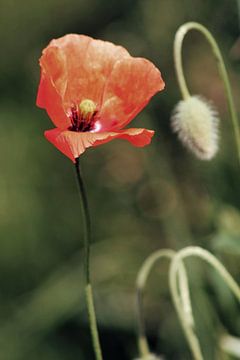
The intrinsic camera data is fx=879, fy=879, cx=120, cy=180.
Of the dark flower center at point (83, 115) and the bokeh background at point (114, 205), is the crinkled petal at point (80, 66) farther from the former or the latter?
the bokeh background at point (114, 205)

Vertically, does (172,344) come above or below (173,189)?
below

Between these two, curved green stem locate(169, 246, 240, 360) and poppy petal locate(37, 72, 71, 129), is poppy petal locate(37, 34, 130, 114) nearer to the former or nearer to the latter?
poppy petal locate(37, 72, 71, 129)

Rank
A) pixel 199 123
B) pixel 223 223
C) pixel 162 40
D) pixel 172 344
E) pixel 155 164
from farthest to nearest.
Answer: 1. pixel 162 40
2. pixel 155 164
3. pixel 172 344
4. pixel 223 223
5. pixel 199 123

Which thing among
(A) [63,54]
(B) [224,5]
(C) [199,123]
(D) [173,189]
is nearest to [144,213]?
(D) [173,189]

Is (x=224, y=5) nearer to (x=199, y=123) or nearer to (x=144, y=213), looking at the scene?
(x=144, y=213)

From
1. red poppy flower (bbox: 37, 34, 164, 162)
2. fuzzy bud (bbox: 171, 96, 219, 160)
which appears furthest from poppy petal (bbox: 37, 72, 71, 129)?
fuzzy bud (bbox: 171, 96, 219, 160)

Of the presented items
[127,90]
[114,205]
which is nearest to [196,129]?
[127,90]

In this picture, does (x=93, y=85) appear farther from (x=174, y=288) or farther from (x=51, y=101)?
(x=174, y=288)
